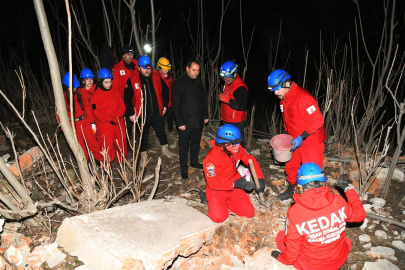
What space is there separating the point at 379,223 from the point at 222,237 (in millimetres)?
1977

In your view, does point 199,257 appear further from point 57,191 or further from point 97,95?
point 97,95

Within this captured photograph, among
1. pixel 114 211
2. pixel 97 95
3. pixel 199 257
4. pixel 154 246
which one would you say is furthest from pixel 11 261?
pixel 97 95

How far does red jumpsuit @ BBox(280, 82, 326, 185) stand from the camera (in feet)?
11.5

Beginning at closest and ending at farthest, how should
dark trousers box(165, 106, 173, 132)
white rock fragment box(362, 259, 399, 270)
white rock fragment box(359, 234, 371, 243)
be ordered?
white rock fragment box(362, 259, 399, 270)
white rock fragment box(359, 234, 371, 243)
dark trousers box(165, 106, 173, 132)

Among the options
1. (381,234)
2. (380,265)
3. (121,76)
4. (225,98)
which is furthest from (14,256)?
(381,234)

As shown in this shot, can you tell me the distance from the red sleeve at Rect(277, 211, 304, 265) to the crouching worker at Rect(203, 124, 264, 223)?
967 mm

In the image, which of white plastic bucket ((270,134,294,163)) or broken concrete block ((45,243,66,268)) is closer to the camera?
Result: broken concrete block ((45,243,66,268))

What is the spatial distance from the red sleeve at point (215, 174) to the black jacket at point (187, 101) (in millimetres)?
1042

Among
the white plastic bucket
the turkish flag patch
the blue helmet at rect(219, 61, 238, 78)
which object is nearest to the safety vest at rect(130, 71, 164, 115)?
the blue helmet at rect(219, 61, 238, 78)

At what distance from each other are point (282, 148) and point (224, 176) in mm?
871

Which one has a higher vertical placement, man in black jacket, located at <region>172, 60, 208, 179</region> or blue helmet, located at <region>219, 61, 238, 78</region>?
blue helmet, located at <region>219, 61, 238, 78</region>

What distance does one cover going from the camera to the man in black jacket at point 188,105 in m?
4.26

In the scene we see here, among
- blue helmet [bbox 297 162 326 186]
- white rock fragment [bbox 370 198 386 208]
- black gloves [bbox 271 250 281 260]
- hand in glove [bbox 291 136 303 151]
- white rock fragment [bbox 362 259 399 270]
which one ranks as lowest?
white rock fragment [bbox 362 259 399 270]

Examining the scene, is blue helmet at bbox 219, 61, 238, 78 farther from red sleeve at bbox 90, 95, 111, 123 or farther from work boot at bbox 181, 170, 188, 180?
red sleeve at bbox 90, 95, 111, 123
